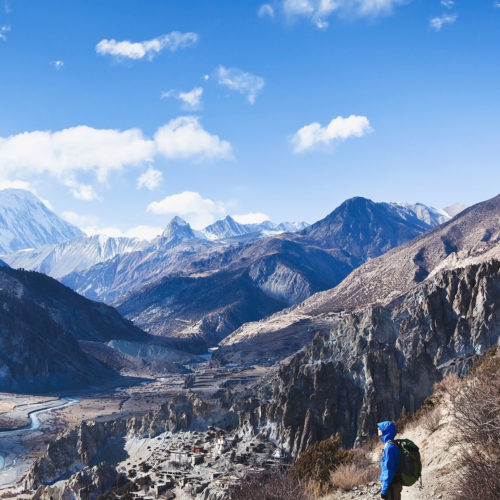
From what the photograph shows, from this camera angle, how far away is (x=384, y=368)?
46844mm

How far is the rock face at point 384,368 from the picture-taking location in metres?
44.1

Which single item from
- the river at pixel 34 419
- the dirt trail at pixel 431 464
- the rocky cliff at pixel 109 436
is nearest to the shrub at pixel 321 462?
the dirt trail at pixel 431 464

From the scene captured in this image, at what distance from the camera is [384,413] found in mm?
43625

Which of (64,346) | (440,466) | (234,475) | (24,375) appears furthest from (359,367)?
(64,346)

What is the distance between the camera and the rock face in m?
44.1

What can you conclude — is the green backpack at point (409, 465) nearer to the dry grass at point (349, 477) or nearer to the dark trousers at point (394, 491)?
the dark trousers at point (394, 491)

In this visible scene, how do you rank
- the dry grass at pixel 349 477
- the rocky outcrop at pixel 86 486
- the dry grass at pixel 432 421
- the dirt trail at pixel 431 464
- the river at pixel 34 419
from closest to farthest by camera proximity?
the dirt trail at pixel 431 464
the dry grass at pixel 349 477
the dry grass at pixel 432 421
the rocky outcrop at pixel 86 486
the river at pixel 34 419

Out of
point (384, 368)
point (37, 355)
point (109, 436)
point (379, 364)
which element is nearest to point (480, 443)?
point (384, 368)

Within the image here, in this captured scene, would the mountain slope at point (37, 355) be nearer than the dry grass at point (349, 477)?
No

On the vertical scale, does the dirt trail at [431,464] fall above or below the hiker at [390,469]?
below

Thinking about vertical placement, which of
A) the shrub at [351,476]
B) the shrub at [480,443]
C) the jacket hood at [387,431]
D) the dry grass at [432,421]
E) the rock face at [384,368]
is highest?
the jacket hood at [387,431]

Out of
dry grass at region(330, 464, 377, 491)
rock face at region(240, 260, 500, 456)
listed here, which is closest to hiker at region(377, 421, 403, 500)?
dry grass at region(330, 464, 377, 491)

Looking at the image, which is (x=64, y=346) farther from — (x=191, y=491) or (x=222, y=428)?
(x=191, y=491)

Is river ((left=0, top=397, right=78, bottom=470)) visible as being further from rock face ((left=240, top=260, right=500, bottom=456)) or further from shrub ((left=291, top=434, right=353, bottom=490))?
shrub ((left=291, top=434, right=353, bottom=490))
